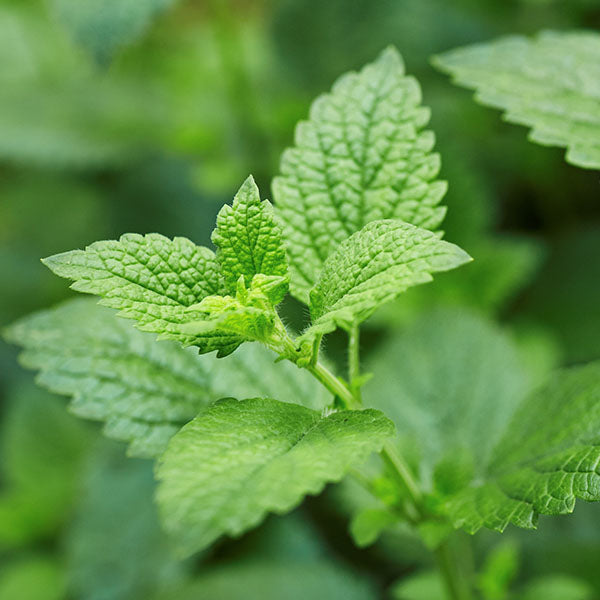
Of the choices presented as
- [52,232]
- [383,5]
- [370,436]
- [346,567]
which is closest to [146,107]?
[52,232]

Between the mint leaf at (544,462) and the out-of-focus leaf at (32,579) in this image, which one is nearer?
the mint leaf at (544,462)

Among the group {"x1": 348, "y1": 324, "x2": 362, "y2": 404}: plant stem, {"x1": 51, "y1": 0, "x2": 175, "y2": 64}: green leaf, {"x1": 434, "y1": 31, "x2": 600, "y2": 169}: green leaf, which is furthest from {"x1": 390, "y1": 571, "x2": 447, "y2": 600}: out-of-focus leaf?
{"x1": 51, "y1": 0, "x2": 175, "y2": 64}: green leaf

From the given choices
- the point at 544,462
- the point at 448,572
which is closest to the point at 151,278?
the point at 544,462

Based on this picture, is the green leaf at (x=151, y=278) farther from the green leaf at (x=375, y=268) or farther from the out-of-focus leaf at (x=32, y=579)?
the out-of-focus leaf at (x=32, y=579)

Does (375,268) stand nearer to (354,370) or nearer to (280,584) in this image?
(354,370)

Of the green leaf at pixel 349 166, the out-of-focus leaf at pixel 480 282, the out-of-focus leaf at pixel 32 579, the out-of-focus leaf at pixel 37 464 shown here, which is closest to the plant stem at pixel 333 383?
the green leaf at pixel 349 166

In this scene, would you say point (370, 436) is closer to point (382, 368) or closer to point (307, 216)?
point (307, 216)

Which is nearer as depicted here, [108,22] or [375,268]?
[375,268]
